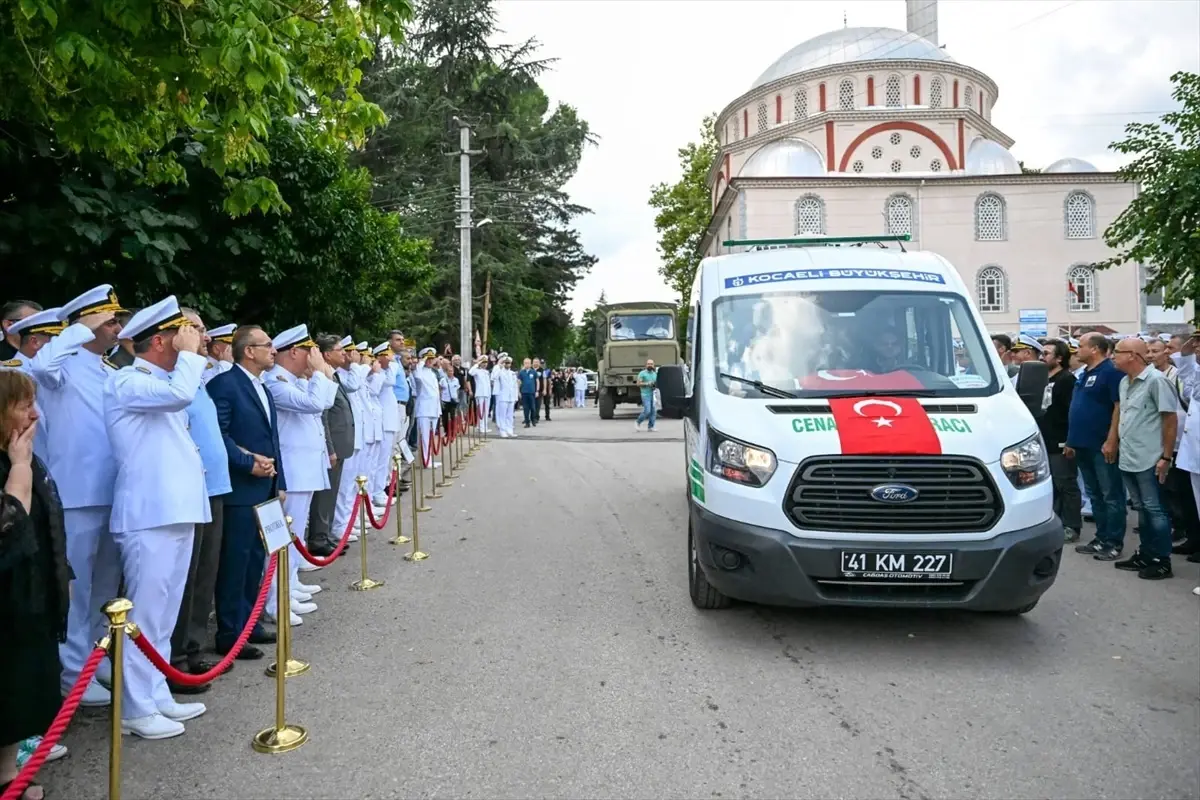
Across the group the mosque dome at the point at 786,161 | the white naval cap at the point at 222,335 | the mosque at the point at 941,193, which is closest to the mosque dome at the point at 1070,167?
the mosque at the point at 941,193

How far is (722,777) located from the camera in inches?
148

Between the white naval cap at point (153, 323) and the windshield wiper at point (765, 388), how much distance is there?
11.0 ft

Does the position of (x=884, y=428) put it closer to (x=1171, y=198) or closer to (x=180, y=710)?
(x=180, y=710)

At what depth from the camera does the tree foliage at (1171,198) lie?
1359cm

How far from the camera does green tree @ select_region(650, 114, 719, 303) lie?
6475 cm

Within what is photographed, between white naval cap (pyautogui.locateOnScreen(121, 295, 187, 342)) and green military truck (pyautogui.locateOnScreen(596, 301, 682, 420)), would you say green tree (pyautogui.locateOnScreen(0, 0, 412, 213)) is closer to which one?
white naval cap (pyautogui.locateOnScreen(121, 295, 187, 342))

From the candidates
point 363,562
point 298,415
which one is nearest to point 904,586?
point 363,562

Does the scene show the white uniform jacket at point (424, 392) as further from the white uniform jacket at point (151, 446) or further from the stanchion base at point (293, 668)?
the white uniform jacket at point (151, 446)

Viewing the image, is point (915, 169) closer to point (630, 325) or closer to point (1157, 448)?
point (630, 325)

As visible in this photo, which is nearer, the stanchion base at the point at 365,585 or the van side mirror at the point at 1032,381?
the van side mirror at the point at 1032,381

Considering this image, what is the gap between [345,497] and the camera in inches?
365

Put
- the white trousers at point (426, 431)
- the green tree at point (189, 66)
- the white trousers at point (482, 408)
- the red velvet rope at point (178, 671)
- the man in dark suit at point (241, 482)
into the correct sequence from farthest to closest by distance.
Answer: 1. the white trousers at point (482, 408)
2. the white trousers at point (426, 431)
3. the man in dark suit at point (241, 482)
4. the green tree at point (189, 66)
5. the red velvet rope at point (178, 671)

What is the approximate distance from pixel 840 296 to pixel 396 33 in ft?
11.9

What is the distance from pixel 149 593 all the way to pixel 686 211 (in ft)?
210
